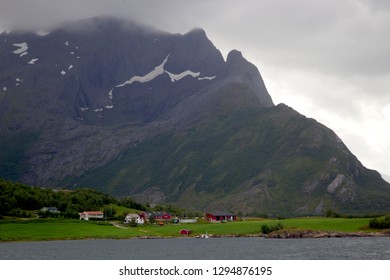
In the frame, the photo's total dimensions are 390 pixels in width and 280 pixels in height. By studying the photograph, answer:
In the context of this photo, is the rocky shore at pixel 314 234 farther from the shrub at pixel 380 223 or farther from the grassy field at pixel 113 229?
the grassy field at pixel 113 229

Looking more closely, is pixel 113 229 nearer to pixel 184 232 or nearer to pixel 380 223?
pixel 184 232

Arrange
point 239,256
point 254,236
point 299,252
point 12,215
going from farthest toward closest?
point 12,215 < point 254,236 < point 299,252 < point 239,256

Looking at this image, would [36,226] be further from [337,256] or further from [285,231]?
[337,256]

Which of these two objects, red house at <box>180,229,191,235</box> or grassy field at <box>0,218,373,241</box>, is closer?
grassy field at <box>0,218,373,241</box>

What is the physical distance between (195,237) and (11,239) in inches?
2026

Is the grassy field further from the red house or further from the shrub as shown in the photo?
the shrub

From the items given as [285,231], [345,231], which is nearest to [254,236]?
[285,231]

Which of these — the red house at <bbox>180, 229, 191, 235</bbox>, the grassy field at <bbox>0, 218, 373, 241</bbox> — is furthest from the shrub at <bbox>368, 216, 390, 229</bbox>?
the red house at <bbox>180, 229, 191, 235</bbox>

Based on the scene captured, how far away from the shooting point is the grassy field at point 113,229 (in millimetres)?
151250

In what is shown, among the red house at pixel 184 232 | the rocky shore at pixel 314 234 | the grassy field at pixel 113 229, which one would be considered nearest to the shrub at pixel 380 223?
the grassy field at pixel 113 229

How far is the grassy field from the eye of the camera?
496 ft

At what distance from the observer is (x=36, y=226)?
16562 cm

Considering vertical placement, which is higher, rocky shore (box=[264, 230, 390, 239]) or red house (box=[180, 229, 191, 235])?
rocky shore (box=[264, 230, 390, 239])

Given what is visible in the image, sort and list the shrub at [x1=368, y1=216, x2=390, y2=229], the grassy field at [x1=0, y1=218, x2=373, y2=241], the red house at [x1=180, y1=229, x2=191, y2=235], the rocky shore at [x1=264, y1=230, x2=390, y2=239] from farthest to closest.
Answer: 1. the red house at [x1=180, y1=229, x2=191, y2=235]
2. the grassy field at [x1=0, y1=218, x2=373, y2=241]
3. the shrub at [x1=368, y1=216, x2=390, y2=229]
4. the rocky shore at [x1=264, y1=230, x2=390, y2=239]
